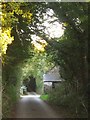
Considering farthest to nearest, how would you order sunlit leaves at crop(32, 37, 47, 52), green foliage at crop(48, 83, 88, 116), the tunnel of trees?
sunlit leaves at crop(32, 37, 47, 52), green foliage at crop(48, 83, 88, 116), the tunnel of trees

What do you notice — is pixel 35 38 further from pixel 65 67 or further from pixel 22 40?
pixel 65 67

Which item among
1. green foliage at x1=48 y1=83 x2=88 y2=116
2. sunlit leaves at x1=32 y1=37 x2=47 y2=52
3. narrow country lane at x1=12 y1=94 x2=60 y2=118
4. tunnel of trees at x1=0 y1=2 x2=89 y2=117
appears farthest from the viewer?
sunlit leaves at x1=32 y1=37 x2=47 y2=52

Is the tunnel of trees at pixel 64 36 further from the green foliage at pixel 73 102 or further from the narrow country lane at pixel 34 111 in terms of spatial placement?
the narrow country lane at pixel 34 111

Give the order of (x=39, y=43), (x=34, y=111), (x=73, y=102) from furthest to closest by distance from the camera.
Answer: (x=34, y=111), (x=39, y=43), (x=73, y=102)

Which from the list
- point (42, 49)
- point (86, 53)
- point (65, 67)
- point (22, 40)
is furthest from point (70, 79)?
point (86, 53)

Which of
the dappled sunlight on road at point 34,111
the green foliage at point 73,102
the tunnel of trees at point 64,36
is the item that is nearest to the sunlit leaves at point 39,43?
the tunnel of trees at point 64,36

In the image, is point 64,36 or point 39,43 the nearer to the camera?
point 39,43

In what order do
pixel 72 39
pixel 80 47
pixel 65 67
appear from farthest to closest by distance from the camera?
1. pixel 65 67
2. pixel 72 39
3. pixel 80 47

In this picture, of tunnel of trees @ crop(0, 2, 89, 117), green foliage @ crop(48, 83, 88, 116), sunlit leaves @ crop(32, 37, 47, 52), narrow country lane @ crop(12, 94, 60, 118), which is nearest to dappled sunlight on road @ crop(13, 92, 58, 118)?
narrow country lane @ crop(12, 94, 60, 118)

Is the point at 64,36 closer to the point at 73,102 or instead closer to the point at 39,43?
the point at 39,43

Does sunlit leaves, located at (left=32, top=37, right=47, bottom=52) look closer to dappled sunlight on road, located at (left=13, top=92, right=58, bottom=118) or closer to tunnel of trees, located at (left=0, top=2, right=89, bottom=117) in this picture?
tunnel of trees, located at (left=0, top=2, right=89, bottom=117)

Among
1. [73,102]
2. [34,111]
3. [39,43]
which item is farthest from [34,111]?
[39,43]

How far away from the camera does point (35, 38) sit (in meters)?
21.4

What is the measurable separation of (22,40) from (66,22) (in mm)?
4341
